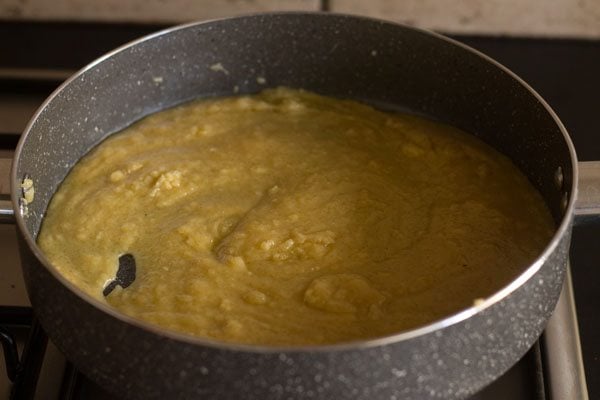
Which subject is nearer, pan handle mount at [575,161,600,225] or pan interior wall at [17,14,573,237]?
pan handle mount at [575,161,600,225]

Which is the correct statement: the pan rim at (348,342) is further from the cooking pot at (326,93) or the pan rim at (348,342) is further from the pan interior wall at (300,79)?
the pan interior wall at (300,79)

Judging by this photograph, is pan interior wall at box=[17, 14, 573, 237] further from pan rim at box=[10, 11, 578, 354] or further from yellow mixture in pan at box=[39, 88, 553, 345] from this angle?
pan rim at box=[10, 11, 578, 354]

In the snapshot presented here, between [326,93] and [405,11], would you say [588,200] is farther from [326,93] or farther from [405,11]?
[405,11]

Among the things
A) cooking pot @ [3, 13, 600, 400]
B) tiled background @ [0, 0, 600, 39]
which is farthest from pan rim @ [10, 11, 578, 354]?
tiled background @ [0, 0, 600, 39]

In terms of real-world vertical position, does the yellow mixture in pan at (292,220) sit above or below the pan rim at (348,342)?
below

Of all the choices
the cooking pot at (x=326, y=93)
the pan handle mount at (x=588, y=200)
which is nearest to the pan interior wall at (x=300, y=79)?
the cooking pot at (x=326, y=93)

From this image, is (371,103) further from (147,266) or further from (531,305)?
(531,305)

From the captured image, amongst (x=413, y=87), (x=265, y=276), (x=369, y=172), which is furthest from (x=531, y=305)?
(x=413, y=87)
